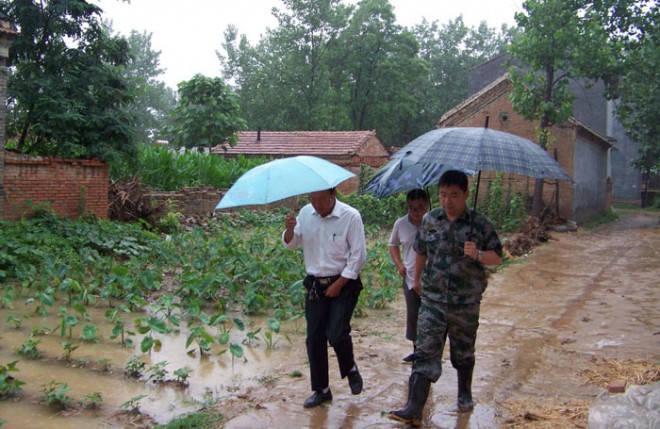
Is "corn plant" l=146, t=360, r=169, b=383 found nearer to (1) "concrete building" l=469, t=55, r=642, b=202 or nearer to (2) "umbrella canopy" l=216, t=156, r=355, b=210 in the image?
(2) "umbrella canopy" l=216, t=156, r=355, b=210

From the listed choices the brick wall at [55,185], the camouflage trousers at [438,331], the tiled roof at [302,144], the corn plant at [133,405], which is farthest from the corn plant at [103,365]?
the tiled roof at [302,144]

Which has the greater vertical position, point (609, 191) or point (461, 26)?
point (461, 26)

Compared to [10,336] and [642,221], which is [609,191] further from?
[10,336]

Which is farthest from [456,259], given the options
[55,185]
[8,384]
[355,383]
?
[55,185]

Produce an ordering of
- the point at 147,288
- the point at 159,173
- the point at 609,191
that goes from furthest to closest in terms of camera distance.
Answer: the point at 609,191
the point at 159,173
the point at 147,288

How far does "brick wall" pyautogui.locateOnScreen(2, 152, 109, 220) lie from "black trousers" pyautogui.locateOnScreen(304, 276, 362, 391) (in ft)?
28.5

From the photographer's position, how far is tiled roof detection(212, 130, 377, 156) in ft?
83.1

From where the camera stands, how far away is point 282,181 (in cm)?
421

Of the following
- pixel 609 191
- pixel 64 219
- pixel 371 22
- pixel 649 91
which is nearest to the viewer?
pixel 64 219

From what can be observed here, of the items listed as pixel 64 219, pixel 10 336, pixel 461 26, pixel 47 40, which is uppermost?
pixel 461 26

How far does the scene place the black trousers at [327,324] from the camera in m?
4.50

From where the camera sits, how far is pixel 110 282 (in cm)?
779

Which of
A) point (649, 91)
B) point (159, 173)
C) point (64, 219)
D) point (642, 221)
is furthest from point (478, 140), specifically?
point (642, 221)

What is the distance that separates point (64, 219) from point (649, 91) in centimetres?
2145
